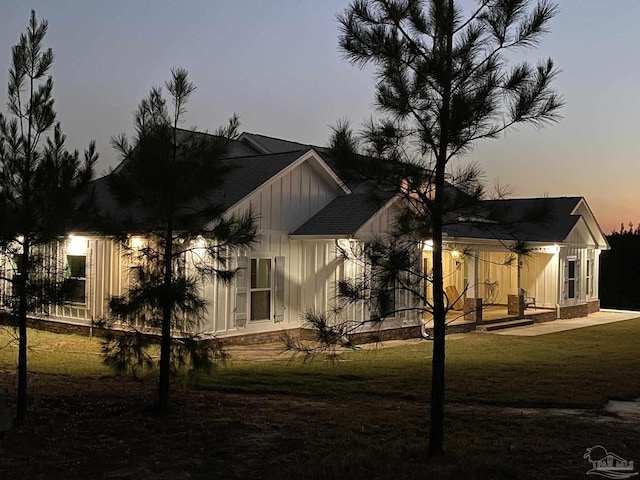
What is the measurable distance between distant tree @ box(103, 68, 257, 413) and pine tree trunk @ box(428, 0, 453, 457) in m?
2.83

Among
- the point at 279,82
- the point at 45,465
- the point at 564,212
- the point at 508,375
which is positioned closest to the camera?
the point at 45,465

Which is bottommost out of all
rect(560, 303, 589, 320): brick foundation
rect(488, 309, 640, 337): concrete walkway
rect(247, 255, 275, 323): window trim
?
rect(488, 309, 640, 337): concrete walkway

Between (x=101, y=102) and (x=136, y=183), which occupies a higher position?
(x=101, y=102)

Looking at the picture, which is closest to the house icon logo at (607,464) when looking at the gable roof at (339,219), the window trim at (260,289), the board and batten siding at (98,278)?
the gable roof at (339,219)

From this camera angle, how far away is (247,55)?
56.1 feet

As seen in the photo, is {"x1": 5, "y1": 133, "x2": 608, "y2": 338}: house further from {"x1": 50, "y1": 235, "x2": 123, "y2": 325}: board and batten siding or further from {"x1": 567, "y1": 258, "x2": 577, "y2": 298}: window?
{"x1": 567, "y1": 258, "x2": 577, "y2": 298}: window

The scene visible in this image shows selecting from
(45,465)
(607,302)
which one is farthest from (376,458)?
(607,302)

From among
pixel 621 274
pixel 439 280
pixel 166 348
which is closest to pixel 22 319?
pixel 166 348

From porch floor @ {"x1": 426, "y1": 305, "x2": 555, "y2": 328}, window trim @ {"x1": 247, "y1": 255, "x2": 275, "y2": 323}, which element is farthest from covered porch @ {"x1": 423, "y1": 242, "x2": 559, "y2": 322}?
window trim @ {"x1": 247, "y1": 255, "x2": 275, "y2": 323}

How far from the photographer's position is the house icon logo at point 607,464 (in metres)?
6.06

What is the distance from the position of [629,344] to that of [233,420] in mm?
12119

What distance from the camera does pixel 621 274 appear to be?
30.6m

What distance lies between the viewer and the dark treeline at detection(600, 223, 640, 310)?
30.1 metres

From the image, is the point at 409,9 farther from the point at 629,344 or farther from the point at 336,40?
the point at 629,344
